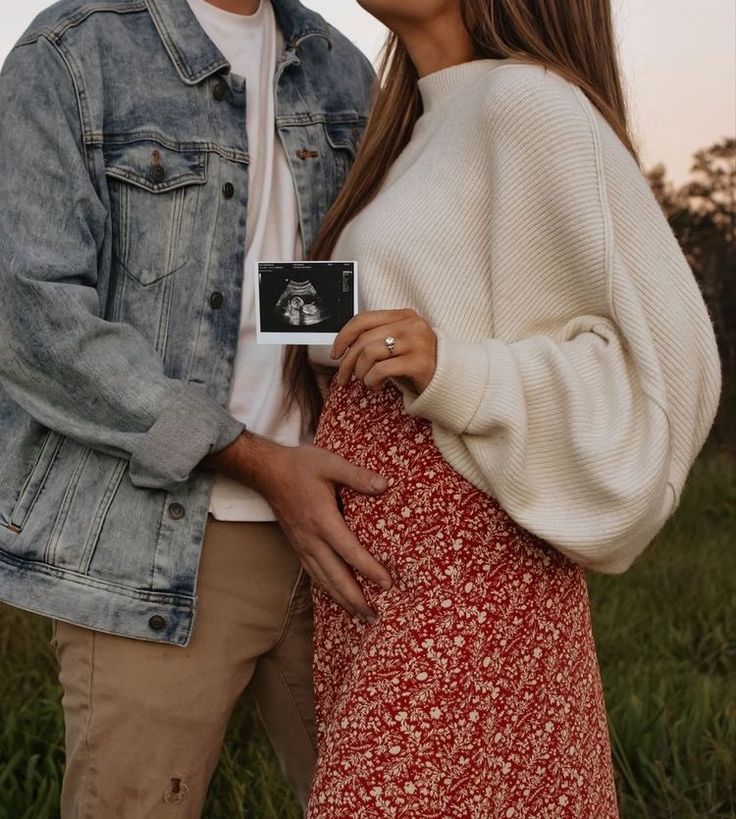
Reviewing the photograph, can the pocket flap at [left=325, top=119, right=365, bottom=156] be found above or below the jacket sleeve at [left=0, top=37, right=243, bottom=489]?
above

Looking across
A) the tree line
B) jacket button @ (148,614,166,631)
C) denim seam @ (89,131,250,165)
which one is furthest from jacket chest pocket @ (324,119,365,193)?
the tree line

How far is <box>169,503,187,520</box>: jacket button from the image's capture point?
7.19 ft

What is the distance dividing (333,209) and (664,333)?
0.65 m

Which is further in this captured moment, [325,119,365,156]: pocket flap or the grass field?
the grass field

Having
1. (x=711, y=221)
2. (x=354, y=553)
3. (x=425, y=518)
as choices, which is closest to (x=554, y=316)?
(x=425, y=518)

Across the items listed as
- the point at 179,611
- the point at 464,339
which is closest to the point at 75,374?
the point at 179,611

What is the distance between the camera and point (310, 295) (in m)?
1.97

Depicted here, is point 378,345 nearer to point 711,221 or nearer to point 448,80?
point 448,80

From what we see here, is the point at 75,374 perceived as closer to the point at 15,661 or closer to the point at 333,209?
the point at 333,209

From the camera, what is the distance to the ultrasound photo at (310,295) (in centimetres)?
197

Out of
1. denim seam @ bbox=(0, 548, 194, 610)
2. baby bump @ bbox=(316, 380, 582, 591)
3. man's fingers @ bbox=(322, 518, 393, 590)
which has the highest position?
baby bump @ bbox=(316, 380, 582, 591)

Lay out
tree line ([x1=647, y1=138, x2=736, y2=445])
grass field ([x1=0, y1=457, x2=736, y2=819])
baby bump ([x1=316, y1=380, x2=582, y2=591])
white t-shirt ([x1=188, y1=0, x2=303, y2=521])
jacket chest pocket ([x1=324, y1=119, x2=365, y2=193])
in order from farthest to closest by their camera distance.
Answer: tree line ([x1=647, y1=138, x2=736, y2=445]) < grass field ([x1=0, y1=457, x2=736, y2=819]) < jacket chest pocket ([x1=324, y1=119, x2=365, y2=193]) < white t-shirt ([x1=188, y1=0, x2=303, y2=521]) < baby bump ([x1=316, y1=380, x2=582, y2=591])

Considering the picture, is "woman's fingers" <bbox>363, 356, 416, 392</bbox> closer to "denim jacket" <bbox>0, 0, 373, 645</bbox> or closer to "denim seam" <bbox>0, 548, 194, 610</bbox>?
"denim jacket" <bbox>0, 0, 373, 645</bbox>

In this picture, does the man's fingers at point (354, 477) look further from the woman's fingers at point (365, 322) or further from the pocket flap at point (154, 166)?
the pocket flap at point (154, 166)
